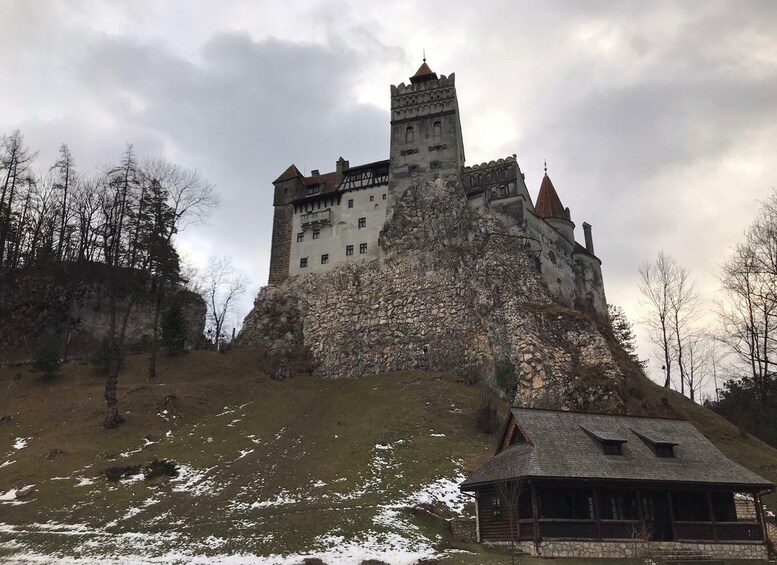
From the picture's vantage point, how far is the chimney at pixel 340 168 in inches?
2528

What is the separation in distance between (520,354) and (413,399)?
8.97m

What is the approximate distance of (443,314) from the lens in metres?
51.4

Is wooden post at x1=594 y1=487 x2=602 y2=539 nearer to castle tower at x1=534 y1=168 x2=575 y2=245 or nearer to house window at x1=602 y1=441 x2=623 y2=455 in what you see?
house window at x1=602 y1=441 x2=623 y2=455

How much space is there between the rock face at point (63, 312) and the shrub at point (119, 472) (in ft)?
78.8

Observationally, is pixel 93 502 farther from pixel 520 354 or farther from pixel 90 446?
pixel 520 354

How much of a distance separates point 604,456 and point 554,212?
127ft

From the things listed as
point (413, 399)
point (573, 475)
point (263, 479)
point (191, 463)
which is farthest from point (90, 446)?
point (573, 475)

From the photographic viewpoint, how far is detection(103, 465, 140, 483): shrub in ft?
101

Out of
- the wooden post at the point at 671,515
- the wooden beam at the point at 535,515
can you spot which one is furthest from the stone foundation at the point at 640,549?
the wooden post at the point at 671,515

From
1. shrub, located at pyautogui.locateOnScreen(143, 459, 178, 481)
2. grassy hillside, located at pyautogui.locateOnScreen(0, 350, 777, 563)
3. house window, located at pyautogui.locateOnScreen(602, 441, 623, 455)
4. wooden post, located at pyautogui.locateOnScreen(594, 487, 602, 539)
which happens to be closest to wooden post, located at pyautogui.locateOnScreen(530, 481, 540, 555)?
grassy hillside, located at pyautogui.locateOnScreen(0, 350, 777, 563)

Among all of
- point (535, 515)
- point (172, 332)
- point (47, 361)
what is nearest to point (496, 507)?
point (535, 515)

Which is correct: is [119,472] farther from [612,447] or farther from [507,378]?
[507,378]

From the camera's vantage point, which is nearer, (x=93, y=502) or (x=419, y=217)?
(x=93, y=502)

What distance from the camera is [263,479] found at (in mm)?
31422
